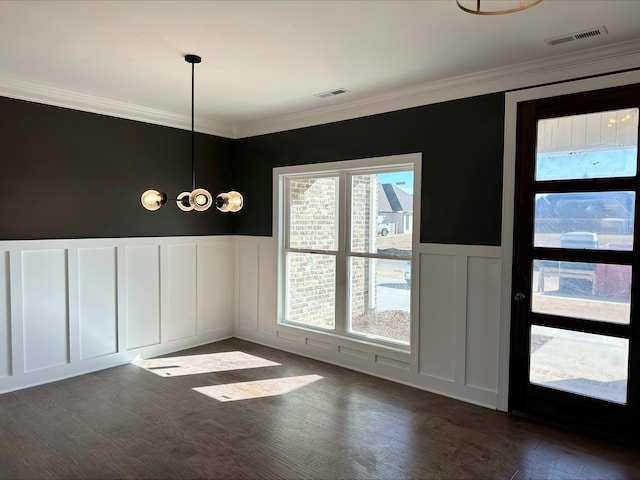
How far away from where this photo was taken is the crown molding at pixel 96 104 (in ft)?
12.6

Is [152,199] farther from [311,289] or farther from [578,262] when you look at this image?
[578,262]

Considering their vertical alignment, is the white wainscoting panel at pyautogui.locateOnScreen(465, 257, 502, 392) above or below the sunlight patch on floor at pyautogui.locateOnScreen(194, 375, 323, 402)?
above

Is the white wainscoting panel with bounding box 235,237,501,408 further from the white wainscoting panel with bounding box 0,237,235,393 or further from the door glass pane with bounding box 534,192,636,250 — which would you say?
the white wainscoting panel with bounding box 0,237,235,393

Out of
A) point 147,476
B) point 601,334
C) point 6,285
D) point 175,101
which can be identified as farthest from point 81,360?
point 601,334

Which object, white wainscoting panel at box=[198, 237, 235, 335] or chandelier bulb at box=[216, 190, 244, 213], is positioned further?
white wainscoting panel at box=[198, 237, 235, 335]

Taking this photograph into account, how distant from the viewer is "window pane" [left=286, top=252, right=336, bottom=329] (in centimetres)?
489

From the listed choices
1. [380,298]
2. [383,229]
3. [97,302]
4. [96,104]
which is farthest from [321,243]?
[96,104]

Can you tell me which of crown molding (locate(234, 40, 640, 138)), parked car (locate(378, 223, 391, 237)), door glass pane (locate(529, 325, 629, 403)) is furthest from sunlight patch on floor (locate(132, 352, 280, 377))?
crown molding (locate(234, 40, 640, 138))

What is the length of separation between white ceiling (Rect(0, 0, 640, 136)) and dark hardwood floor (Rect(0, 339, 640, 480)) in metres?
2.75

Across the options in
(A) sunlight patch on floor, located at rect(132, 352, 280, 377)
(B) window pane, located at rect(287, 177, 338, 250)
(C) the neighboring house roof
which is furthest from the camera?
(B) window pane, located at rect(287, 177, 338, 250)

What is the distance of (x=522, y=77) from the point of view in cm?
343

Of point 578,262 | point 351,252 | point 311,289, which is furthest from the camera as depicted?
point 311,289

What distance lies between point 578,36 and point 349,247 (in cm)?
270

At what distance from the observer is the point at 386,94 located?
4137 mm
